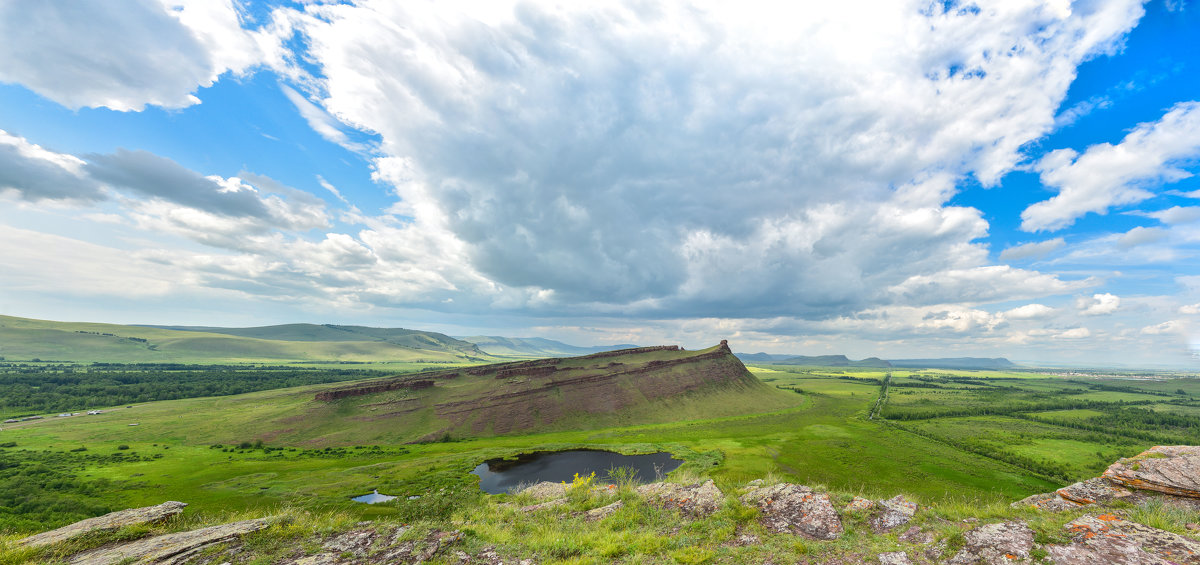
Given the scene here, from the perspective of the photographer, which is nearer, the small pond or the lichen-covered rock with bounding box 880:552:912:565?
the lichen-covered rock with bounding box 880:552:912:565

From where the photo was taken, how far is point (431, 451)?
7050 centimetres

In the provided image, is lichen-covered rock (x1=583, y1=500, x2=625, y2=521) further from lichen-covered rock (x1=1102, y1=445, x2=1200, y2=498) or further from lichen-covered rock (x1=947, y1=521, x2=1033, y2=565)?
lichen-covered rock (x1=1102, y1=445, x2=1200, y2=498)

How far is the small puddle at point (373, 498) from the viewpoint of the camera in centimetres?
4322

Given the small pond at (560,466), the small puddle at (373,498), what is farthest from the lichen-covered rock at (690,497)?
the small puddle at (373,498)

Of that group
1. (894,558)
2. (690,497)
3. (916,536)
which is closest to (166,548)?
(690,497)

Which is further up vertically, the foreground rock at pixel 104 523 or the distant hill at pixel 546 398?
the foreground rock at pixel 104 523

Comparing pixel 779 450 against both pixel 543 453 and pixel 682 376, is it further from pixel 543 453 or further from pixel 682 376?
pixel 682 376

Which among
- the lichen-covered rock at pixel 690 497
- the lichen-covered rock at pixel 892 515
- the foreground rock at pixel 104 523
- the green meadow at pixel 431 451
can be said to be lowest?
the green meadow at pixel 431 451

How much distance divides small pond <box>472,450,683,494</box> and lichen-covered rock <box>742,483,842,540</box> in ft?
115

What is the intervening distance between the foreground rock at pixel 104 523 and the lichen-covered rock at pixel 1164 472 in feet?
149

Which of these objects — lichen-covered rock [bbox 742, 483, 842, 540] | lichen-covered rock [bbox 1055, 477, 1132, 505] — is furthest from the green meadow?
lichen-covered rock [bbox 1055, 477, 1132, 505]

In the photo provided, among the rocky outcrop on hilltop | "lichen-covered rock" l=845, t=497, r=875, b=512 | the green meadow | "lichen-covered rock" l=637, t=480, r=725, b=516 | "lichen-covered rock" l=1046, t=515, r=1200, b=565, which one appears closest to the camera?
"lichen-covered rock" l=1046, t=515, r=1200, b=565

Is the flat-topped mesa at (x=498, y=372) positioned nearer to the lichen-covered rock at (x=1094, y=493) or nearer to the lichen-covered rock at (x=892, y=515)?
the lichen-covered rock at (x=892, y=515)

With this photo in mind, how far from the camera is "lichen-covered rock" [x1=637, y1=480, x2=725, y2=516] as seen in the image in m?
19.1
